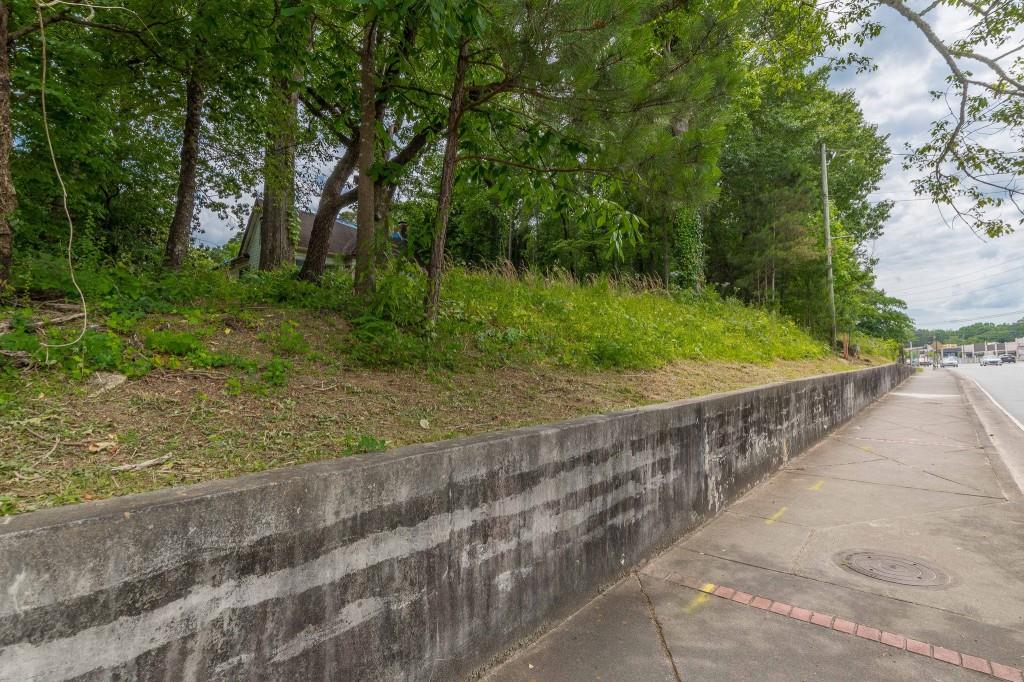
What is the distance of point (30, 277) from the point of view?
158 inches

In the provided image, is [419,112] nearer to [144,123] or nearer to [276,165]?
[276,165]

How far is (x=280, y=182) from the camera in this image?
9461mm

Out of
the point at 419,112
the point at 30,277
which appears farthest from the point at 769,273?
the point at 30,277

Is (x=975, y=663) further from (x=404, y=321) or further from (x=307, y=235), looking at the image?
(x=307, y=235)

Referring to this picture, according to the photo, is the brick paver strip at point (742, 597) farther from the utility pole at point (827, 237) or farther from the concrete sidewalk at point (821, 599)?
the utility pole at point (827, 237)

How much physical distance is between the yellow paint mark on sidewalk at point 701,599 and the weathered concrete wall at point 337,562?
0.50 meters

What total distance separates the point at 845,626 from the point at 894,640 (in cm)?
22

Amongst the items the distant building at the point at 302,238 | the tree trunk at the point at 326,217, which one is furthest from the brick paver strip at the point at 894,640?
the distant building at the point at 302,238

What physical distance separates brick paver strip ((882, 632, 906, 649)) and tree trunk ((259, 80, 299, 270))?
299 inches

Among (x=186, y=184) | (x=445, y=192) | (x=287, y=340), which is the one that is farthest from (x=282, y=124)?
(x=287, y=340)

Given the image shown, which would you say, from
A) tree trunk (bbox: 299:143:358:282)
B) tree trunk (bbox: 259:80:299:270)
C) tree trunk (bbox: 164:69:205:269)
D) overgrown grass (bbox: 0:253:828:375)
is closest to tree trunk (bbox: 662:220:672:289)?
overgrown grass (bbox: 0:253:828:375)

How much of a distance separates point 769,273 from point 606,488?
832 inches

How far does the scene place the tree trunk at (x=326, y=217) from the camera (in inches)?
310

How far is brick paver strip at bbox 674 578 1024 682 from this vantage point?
2432 mm
